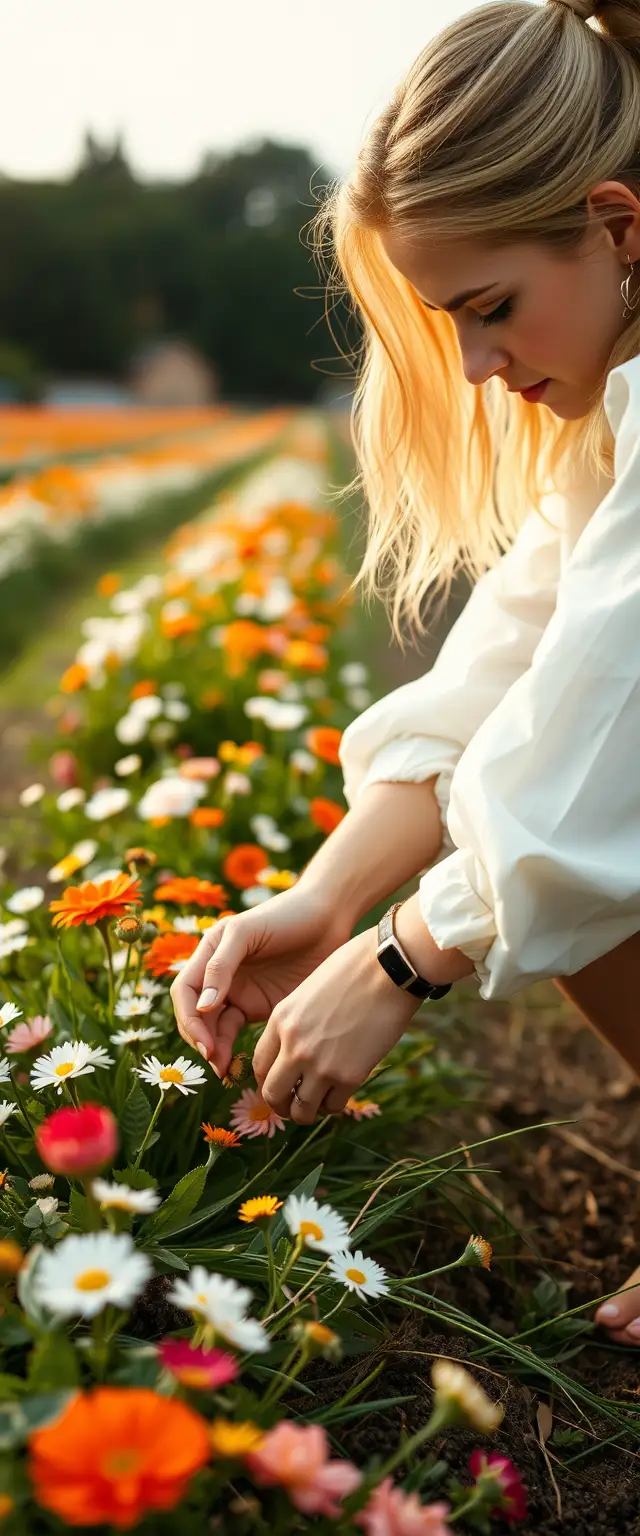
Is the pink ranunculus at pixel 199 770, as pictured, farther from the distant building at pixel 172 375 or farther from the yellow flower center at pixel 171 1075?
the distant building at pixel 172 375

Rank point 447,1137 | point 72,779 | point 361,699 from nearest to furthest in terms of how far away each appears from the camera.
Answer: point 447,1137 < point 72,779 < point 361,699

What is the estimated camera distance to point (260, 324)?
157 ft

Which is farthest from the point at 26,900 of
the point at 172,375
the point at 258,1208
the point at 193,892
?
the point at 172,375

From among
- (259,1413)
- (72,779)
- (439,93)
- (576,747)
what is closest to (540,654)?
(576,747)

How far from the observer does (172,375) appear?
46.0 m

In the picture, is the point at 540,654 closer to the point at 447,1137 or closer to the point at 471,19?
the point at 471,19

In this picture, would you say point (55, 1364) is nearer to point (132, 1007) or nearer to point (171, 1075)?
point (171, 1075)

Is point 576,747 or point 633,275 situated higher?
point 633,275

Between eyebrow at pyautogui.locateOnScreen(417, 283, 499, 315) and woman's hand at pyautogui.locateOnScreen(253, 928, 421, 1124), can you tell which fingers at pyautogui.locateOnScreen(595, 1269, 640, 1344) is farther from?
eyebrow at pyautogui.locateOnScreen(417, 283, 499, 315)

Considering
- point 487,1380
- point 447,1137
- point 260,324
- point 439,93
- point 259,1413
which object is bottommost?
point 260,324

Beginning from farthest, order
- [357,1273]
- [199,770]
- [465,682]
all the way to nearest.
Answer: [199,770] < [465,682] < [357,1273]

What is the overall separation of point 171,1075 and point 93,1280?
41 cm

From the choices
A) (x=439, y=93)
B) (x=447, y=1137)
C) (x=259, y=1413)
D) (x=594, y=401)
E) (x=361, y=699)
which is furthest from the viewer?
(x=361, y=699)

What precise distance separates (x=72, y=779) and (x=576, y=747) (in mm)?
1799
